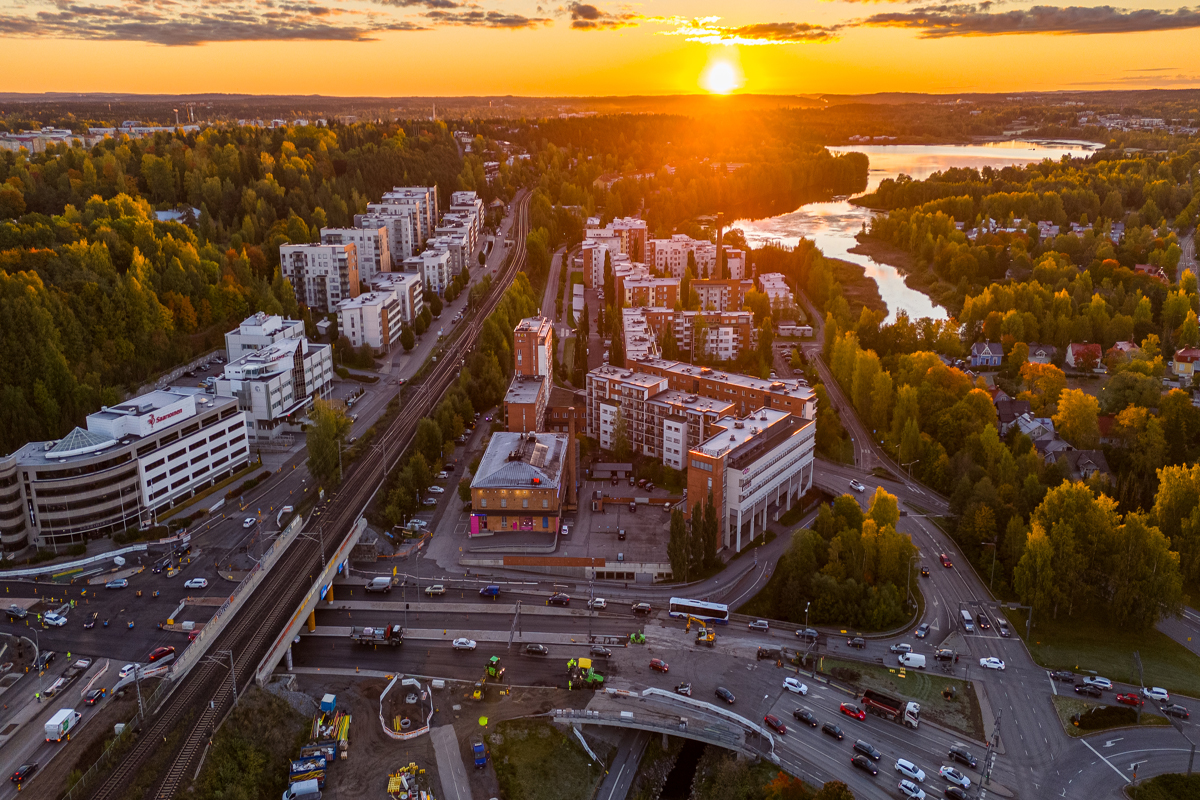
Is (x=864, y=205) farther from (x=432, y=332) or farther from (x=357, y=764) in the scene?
(x=357, y=764)

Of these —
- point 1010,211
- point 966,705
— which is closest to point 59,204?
point 966,705

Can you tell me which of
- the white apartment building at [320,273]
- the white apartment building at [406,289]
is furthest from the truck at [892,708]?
the white apartment building at [320,273]

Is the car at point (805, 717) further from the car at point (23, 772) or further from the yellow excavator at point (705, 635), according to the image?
the car at point (23, 772)

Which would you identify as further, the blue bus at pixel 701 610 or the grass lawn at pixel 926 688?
the blue bus at pixel 701 610

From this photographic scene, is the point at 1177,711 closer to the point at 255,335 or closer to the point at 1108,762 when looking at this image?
the point at 1108,762

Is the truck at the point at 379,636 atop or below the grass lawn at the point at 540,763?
atop
